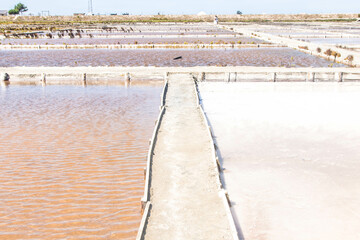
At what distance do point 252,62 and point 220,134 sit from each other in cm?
1293

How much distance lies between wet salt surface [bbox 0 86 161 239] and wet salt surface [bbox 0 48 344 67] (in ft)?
28.1

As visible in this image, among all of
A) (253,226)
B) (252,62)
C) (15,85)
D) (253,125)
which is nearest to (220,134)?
(253,125)

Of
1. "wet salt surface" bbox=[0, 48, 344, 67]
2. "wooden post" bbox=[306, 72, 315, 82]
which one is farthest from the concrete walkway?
"wet salt surface" bbox=[0, 48, 344, 67]

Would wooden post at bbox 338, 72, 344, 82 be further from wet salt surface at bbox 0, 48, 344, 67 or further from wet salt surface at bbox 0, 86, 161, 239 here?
wet salt surface at bbox 0, 86, 161, 239

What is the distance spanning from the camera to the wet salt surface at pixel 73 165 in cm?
551

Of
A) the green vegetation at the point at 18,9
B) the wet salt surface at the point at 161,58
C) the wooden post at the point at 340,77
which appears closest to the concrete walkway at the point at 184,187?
the wooden post at the point at 340,77

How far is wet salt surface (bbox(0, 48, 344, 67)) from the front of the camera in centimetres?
2092

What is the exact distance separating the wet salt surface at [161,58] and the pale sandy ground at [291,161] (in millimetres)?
7706

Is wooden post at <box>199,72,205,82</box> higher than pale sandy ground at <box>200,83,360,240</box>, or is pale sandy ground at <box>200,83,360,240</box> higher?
wooden post at <box>199,72,205,82</box>

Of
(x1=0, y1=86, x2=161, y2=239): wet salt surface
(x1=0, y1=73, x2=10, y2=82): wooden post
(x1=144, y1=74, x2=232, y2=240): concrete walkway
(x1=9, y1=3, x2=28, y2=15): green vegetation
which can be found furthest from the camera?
(x1=9, y1=3, x2=28, y2=15): green vegetation

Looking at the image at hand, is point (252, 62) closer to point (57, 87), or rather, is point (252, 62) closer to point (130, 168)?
point (57, 87)

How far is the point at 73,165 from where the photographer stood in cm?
753

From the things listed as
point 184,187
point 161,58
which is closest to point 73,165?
point 184,187

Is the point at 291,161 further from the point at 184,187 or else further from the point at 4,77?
the point at 4,77
